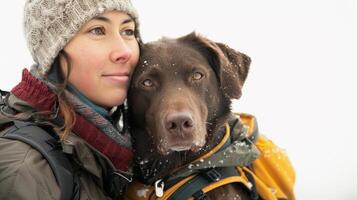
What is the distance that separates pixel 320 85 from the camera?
28.8ft

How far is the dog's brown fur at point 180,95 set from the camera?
3359mm

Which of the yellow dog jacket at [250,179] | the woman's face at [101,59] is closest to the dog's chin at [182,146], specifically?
the yellow dog jacket at [250,179]

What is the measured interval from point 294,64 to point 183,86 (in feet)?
23.0

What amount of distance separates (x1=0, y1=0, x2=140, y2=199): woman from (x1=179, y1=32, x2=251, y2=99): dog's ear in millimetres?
726

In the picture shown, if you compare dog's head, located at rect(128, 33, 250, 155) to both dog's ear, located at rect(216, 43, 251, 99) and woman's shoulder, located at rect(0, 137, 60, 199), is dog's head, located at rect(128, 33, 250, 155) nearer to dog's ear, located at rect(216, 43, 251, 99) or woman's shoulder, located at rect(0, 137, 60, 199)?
dog's ear, located at rect(216, 43, 251, 99)

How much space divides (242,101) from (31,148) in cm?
630

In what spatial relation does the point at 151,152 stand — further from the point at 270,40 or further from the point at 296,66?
the point at 270,40

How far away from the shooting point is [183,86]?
352 centimetres

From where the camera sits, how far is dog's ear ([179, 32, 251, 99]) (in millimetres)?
3719

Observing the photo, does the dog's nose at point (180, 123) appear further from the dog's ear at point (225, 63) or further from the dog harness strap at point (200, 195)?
the dog's ear at point (225, 63)

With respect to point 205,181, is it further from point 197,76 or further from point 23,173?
point 23,173

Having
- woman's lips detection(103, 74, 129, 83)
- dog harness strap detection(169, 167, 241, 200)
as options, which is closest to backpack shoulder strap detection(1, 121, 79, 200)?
woman's lips detection(103, 74, 129, 83)

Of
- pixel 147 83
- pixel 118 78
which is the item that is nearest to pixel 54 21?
pixel 118 78

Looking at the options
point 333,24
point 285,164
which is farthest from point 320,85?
point 285,164
